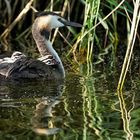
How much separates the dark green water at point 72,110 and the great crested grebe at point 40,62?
223mm

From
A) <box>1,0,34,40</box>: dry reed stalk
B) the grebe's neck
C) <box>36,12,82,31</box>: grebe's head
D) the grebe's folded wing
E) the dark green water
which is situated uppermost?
<box>1,0,34,40</box>: dry reed stalk

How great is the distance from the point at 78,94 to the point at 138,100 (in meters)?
0.64

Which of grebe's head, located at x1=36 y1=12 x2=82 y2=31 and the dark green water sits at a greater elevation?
grebe's head, located at x1=36 y1=12 x2=82 y2=31

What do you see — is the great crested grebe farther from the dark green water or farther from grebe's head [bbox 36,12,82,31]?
the dark green water

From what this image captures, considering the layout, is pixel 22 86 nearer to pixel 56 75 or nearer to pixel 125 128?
pixel 56 75

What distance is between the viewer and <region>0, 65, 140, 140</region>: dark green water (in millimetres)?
4801

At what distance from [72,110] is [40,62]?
165 cm

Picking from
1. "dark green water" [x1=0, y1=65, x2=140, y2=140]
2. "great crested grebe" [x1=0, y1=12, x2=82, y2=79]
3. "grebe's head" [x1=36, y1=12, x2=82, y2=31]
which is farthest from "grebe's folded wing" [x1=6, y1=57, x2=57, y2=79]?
"grebe's head" [x1=36, y1=12, x2=82, y2=31]

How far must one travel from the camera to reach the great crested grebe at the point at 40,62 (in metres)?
6.84

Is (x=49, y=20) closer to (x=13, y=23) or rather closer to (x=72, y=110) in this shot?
(x=13, y=23)

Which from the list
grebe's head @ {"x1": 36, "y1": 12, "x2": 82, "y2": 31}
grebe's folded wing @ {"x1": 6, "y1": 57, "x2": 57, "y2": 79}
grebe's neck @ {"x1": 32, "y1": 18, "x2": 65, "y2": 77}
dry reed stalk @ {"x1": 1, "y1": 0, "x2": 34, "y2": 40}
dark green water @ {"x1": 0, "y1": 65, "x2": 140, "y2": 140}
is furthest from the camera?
dry reed stalk @ {"x1": 1, "y1": 0, "x2": 34, "y2": 40}

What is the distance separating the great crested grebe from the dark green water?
22 cm

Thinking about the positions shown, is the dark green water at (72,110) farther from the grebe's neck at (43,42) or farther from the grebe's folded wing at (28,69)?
the grebe's neck at (43,42)

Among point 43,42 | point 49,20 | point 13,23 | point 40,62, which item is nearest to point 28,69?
point 40,62
